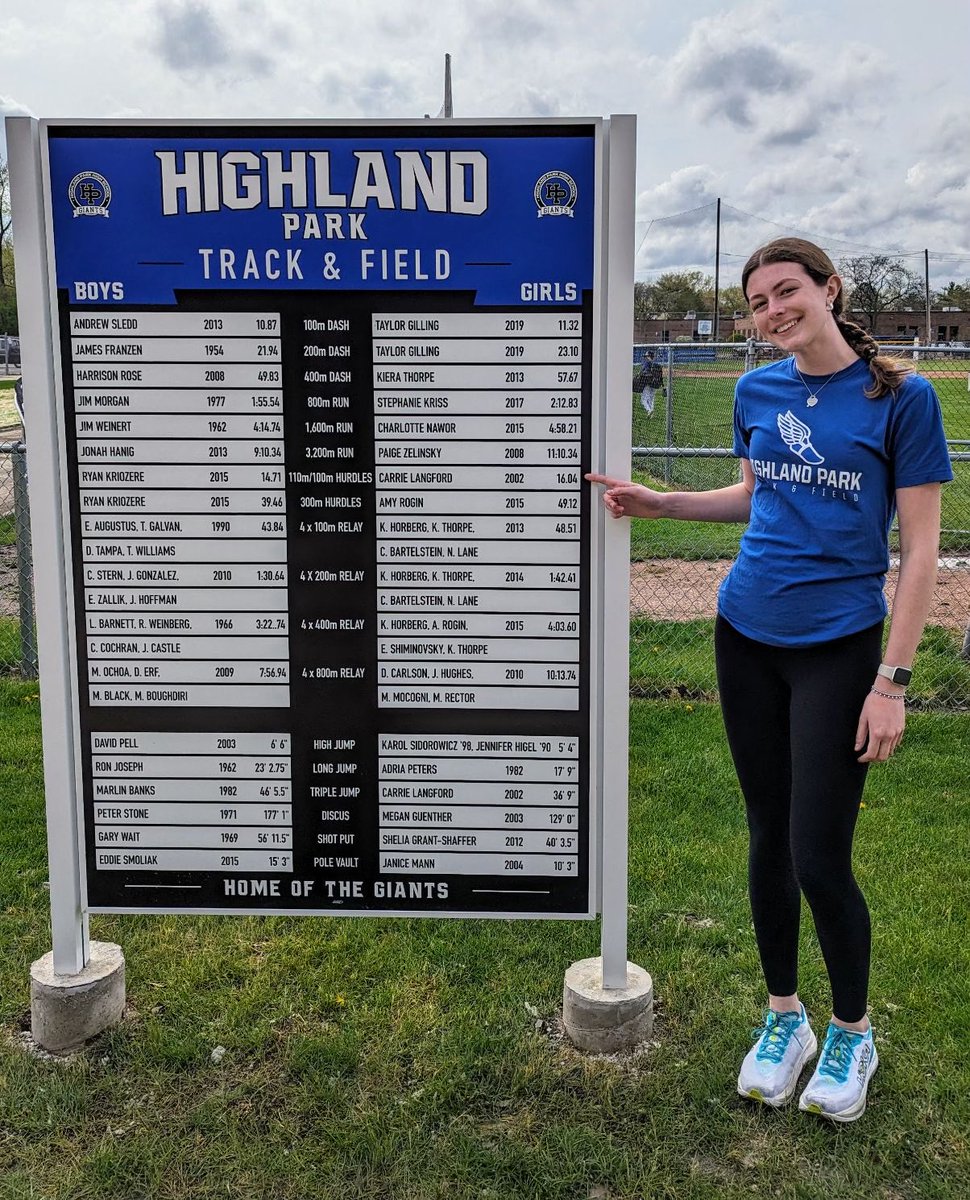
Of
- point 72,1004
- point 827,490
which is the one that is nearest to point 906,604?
point 827,490

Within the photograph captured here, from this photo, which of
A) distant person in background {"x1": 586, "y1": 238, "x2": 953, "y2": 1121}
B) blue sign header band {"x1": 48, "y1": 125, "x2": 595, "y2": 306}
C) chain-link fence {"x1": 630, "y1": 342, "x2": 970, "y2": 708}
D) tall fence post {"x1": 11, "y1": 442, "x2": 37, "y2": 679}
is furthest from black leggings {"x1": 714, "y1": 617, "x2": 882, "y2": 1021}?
tall fence post {"x1": 11, "y1": 442, "x2": 37, "y2": 679}

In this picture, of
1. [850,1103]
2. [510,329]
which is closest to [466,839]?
[850,1103]

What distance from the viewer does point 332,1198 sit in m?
2.61

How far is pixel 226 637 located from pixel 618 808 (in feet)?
3.82

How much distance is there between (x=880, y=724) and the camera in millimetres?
2529

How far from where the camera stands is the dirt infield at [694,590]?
25.1ft

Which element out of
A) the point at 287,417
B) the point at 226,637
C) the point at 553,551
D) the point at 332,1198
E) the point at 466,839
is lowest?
the point at 332,1198

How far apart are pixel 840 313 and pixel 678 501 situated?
2.04ft

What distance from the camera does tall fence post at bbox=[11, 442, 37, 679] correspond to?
19.2 feet

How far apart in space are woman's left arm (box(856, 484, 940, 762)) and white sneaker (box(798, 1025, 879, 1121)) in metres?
0.84

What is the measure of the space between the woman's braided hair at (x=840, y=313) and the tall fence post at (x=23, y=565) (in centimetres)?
425

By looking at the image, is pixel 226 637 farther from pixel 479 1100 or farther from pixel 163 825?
pixel 479 1100

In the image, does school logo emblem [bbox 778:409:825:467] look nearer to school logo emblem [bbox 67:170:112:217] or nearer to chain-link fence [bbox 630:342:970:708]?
chain-link fence [bbox 630:342:970:708]

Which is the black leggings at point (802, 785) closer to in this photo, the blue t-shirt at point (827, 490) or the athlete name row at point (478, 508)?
the blue t-shirt at point (827, 490)
